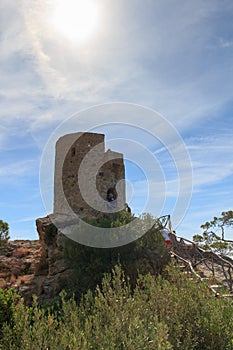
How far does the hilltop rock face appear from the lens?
845 centimetres

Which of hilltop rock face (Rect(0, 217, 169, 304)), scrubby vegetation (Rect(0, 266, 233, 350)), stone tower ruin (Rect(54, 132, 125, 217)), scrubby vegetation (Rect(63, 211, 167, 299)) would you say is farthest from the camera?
stone tower ruin (Rect(54, 132, 125, 217))

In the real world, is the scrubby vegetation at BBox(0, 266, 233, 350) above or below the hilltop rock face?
below

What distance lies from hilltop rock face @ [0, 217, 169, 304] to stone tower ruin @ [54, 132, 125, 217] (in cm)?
334

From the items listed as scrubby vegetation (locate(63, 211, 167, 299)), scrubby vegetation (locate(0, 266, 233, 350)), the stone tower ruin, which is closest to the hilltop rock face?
scrubby vegetation (locate(63, 211, 167, 299))

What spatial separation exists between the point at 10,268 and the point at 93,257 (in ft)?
16.4

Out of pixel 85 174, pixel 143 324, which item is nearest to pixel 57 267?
pixel 143 324

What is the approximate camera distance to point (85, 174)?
53.2 ft

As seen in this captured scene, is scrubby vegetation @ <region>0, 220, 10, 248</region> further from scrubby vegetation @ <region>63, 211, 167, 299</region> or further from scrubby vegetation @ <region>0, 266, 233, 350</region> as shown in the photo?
scrubby vegetation @ <region>0, 266, 233, 350</region>

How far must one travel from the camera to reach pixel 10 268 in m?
12.3

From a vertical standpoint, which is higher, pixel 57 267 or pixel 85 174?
pixel 85 174

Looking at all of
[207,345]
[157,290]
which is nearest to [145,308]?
[157,290]

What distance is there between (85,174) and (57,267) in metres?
6.93

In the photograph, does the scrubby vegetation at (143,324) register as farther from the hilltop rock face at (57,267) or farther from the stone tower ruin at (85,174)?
the stone tower ruin at (85,174)

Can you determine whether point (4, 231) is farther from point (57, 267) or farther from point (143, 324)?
point (143, 324)
